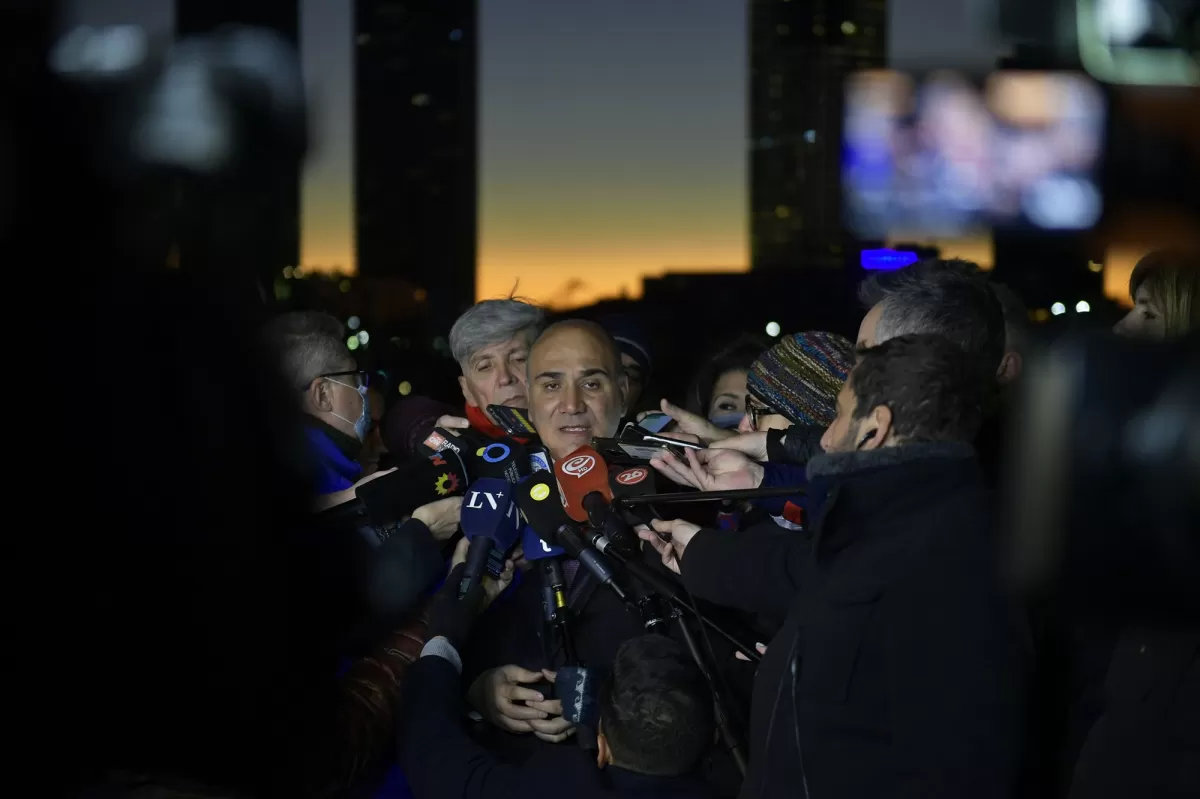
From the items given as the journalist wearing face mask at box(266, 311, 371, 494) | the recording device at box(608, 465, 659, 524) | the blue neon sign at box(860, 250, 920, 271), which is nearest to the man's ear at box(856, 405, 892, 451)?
the recording device at box(608, 465, 659, 524)

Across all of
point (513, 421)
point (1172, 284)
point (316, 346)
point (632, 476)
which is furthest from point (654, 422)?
point (1172, 284)

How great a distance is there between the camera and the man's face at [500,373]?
14.8ft

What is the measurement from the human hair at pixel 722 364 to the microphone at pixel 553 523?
6.09 ft

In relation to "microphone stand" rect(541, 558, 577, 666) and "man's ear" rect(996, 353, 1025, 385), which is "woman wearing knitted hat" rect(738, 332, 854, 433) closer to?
"man's ear" rect(996, 353, 1025, 385)

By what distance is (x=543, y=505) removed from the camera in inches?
133

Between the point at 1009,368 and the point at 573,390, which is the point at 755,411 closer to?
the point at 573,390

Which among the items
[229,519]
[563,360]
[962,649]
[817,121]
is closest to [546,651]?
[563,360]

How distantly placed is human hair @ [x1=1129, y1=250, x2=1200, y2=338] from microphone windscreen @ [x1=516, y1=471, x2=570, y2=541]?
5.05ft

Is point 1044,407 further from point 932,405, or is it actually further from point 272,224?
point 932,405

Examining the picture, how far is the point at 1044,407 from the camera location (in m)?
1.18

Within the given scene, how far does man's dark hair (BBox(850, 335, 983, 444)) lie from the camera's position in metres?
2.73

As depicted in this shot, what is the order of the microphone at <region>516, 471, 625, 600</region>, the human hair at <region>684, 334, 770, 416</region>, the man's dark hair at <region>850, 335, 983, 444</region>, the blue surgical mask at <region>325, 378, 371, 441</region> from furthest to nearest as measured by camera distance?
the human hair at <region>684, 334, 770, 416</region>
the blue surgical mask at <region>325, 378, 371, 441</region>
the microphone at <region>516, 471, 625, 600</region>
the man's dark hair at <region>850, 335, 983, 444</region>

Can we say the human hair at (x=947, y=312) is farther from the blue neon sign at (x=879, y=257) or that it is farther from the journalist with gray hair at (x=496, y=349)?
the blue neon sign at (x=879, y=257)

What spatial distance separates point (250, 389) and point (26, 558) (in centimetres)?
27
